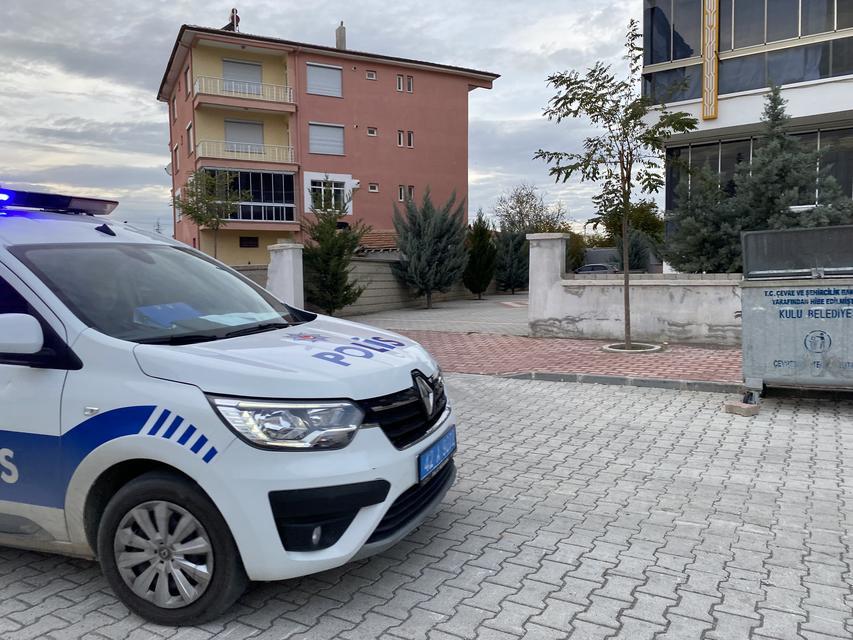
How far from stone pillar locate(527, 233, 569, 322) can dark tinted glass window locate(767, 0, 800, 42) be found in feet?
35.3

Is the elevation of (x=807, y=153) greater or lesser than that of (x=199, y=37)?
lesser

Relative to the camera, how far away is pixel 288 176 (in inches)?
1395

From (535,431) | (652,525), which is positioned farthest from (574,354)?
(652,525)

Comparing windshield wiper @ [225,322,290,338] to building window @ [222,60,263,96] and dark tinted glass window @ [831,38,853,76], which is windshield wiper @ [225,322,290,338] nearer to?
dark tinted glass window @ [831,38,853,76]

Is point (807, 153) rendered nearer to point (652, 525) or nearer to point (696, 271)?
point (696, 271)

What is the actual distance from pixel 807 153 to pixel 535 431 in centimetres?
1163

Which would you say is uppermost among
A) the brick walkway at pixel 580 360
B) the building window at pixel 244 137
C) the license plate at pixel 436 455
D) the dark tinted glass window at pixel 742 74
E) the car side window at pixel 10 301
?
the building window at pixel 244 137

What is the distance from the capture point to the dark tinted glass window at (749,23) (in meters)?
18.1

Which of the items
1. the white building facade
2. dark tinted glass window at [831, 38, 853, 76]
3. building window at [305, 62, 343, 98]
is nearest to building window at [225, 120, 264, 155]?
building window at [305, 62, 343, 98]

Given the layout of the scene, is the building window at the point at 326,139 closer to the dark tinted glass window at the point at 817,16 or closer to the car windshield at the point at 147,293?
the dark tinted glass window at the point at 817,16

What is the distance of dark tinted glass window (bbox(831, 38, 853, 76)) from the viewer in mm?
16938

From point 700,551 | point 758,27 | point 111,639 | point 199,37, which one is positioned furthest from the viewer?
point 199,37

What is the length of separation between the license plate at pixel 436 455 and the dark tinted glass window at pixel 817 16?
1878 cm

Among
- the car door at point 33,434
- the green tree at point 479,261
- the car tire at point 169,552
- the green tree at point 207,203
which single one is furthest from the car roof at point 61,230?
the green tree at point 479,261
